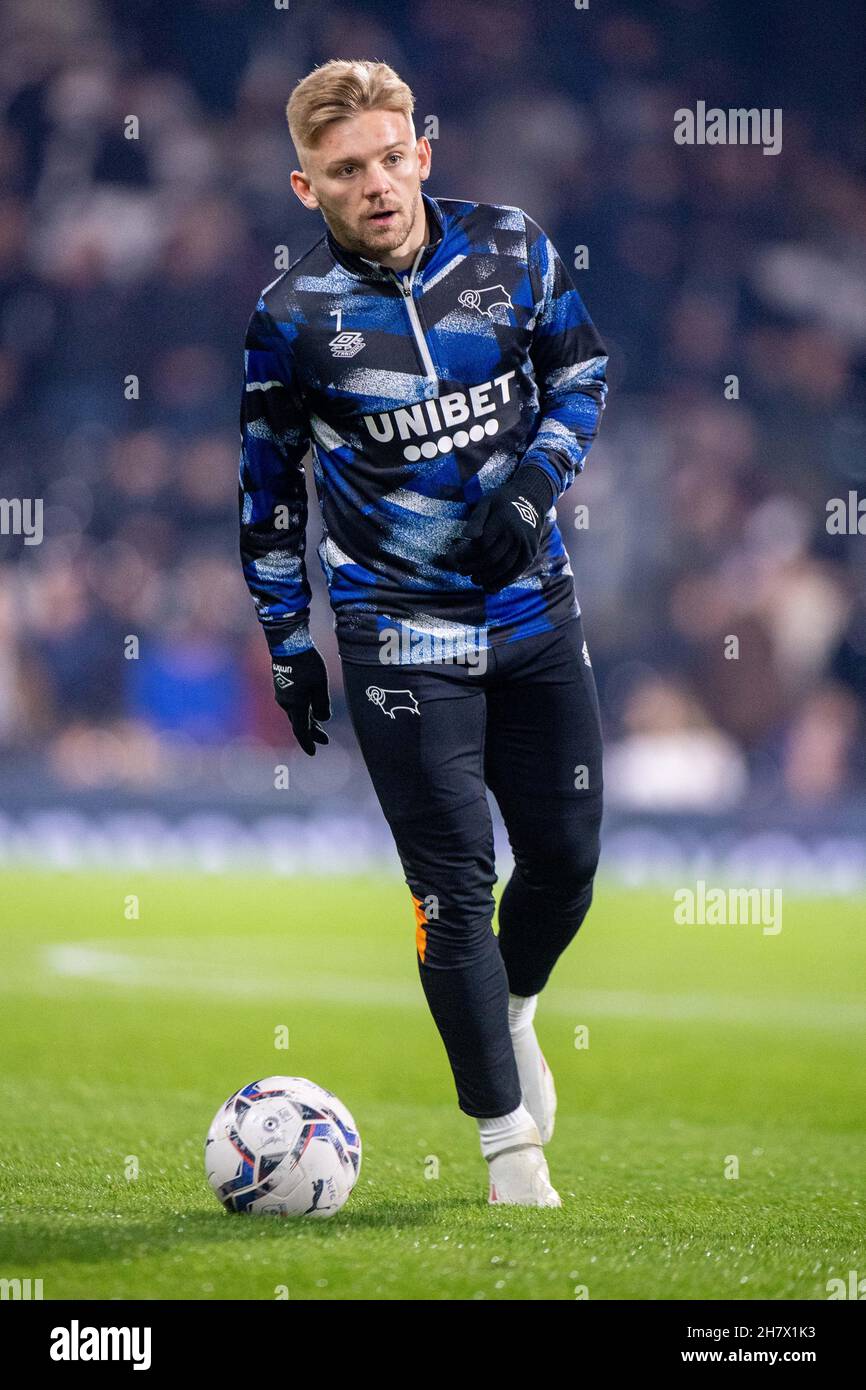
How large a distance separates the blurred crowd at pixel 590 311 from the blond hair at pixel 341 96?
28.6ft

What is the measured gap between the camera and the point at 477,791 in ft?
12.4

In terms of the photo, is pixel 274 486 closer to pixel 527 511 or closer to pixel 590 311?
pixel 527 511

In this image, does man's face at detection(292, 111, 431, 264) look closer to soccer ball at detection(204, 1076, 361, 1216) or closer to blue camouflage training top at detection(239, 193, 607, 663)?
blue camouflage training top at detection(239, 193, 607, 663)

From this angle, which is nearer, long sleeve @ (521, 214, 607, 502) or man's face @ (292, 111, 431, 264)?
man's face @ (292, 111, 431, 264)

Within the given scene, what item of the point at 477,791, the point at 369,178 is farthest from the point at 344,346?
the point at 477,791

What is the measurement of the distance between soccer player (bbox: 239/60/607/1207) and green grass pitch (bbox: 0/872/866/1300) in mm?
496

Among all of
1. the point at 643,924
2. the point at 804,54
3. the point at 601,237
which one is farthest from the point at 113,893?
the point at 804,54

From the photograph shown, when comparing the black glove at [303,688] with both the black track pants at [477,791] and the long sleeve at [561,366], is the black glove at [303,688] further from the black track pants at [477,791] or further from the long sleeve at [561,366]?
the long sleeve at [561,366]

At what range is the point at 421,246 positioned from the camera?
12.6 feet

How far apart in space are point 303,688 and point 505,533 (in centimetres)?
70

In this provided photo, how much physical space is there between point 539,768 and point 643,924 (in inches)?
244

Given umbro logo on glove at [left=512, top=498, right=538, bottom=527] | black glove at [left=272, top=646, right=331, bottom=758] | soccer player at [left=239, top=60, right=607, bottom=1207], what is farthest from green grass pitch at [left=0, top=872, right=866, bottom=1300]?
umbro logo on glove at [left=512, top=498, right=538, bottom=527]

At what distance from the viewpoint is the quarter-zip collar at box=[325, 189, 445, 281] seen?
382cm

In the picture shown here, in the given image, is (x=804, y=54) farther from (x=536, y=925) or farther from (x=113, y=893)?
(x=536, y=925)
